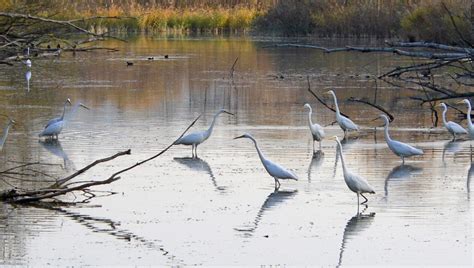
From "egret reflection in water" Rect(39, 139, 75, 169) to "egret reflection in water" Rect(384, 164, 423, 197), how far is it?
12.1ft

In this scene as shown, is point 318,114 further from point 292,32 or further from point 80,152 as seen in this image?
point 292,32

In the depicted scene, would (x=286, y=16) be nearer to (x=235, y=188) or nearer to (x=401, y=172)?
(x=401, y=172)

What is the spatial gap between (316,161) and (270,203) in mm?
3008

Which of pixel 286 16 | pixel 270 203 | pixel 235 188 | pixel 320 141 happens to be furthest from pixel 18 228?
pixel 286 16

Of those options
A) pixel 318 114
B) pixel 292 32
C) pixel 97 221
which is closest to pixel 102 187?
pixel 97 221

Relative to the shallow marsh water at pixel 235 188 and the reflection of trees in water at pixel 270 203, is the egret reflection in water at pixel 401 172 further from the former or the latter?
the reflection of trees in water at pixel 270 203

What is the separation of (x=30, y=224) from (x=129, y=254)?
1283 millimetres

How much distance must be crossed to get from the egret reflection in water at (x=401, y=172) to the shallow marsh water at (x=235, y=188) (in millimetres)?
25

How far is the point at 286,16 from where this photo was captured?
50.5 m

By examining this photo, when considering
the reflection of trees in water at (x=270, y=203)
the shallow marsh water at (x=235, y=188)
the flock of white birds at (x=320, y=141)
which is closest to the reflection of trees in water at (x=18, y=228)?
the shallow marsh water at (x=235, y=188)

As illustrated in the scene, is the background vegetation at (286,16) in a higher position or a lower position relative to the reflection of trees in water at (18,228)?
higher

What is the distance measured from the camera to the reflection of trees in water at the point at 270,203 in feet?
29.9

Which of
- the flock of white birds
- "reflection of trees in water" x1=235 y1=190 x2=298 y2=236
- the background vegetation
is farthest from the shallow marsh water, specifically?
the background vegetation

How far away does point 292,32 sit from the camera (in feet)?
164
